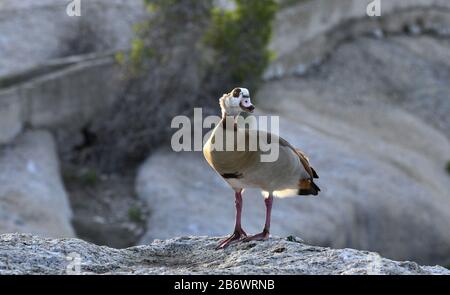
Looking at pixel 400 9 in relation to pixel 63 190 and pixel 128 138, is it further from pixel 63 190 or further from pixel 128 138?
pixel 63 190

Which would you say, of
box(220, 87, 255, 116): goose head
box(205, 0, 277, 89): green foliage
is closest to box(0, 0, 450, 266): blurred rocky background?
box(205, 0, 277, 89): green foliage

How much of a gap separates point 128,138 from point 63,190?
341 centimetres

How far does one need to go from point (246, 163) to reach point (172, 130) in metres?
14.6

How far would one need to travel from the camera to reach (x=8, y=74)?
69.4 ft

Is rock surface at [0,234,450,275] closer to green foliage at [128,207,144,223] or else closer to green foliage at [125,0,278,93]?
green foliage at [128,207,144,223]

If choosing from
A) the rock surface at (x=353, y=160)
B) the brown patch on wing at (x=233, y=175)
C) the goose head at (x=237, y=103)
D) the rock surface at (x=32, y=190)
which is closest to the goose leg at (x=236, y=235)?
the brown patch on wing at (x=233, y=175)

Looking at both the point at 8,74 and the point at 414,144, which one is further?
the point at 414,144

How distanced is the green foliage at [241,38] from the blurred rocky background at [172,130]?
31 mm

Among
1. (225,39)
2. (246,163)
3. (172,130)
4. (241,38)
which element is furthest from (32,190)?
(246,163)

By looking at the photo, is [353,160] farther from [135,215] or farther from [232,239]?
[232,239]

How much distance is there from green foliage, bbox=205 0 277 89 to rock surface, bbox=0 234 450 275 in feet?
49.0

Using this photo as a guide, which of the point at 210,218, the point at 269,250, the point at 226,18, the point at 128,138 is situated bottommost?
the point at 269,250

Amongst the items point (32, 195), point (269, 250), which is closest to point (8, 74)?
point (32, 195)

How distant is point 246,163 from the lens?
24.7 feet
